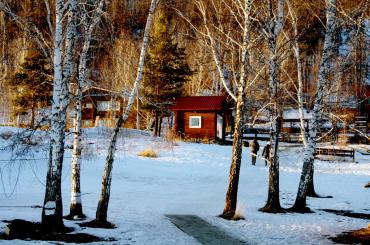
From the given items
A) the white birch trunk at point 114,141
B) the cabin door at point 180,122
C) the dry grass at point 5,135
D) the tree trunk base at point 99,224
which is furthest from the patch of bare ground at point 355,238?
the cabin door at point 180,122

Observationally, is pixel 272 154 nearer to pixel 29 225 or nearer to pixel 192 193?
pixel 192 193

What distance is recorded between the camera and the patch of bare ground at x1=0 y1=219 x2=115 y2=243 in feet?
27.6

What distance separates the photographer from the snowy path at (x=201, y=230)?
9133 millimetres

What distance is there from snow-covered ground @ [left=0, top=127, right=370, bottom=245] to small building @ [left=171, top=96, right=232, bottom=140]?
4939mm

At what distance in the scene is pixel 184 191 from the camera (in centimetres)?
1794

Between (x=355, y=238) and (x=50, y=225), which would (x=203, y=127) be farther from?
(x=50, y=225)

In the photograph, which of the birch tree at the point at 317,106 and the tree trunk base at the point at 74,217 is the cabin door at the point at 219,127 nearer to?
the birch tree at the point at 317,106

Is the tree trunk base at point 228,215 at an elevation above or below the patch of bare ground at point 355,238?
below

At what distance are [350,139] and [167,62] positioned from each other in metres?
18.5

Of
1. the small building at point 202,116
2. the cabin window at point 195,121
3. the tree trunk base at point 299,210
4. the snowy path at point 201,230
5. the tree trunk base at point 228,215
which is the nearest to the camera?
the snowy path at point 201,230

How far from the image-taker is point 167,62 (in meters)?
33.8

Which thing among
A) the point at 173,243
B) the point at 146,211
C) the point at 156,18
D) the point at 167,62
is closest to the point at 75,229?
the point at 173,243

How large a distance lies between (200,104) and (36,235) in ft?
89.0

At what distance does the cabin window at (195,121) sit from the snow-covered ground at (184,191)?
5.19 m
